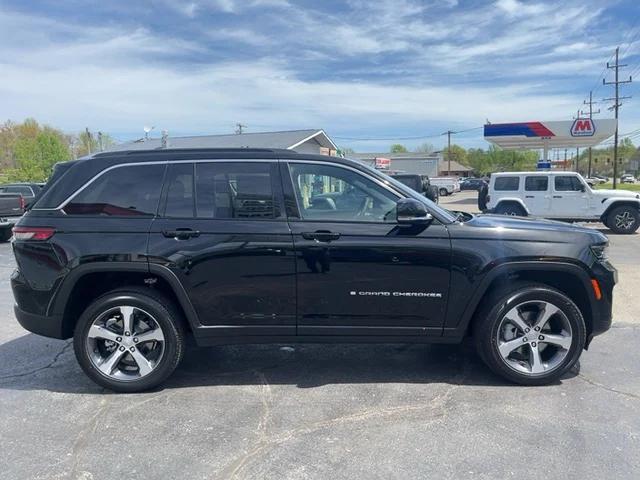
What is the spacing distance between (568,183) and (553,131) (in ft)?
44.1

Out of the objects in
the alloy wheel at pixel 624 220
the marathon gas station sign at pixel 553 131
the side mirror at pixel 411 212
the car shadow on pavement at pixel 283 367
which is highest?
the marathon gas station sign at pixel 553 131

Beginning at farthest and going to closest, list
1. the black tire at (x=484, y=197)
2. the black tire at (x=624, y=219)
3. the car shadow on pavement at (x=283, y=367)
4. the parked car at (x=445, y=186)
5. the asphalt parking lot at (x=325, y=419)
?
the parked car at (x=445, y=186)
the black tire at (x=484, y=197)
the black tire at (x=624, y=219)
the car shadow on pavement at (x=283, y=367)
the asphalt parking lot at (x=325, y=419)

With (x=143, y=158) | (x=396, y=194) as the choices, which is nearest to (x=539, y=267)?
(x=396, y=194)

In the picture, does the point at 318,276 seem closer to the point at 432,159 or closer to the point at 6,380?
the point at 6,380

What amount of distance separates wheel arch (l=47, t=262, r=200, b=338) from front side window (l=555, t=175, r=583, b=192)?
547 inches

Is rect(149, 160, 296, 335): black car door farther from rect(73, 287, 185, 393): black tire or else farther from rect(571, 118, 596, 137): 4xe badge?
rect(571, 118, 596, 137): 4xe badge

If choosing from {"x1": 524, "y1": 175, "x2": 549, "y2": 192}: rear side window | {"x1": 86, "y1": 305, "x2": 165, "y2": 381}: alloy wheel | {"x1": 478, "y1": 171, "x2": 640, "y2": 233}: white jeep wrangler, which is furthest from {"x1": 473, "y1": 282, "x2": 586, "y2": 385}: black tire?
{"x1": 524, "y1": 175, "x2": 549, "y2": 192}: rear side window

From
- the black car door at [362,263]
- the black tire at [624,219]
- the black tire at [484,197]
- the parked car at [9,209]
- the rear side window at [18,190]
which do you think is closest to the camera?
the black car door at [362,263]

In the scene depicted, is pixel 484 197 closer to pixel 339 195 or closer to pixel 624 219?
pixel 624 219

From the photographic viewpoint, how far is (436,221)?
3.70 meters

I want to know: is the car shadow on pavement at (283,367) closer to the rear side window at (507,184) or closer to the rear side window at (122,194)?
the rear side window at (122,194)

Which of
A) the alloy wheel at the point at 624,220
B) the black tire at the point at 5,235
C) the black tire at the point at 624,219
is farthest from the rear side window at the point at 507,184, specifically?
the black tire at the point at 5,235

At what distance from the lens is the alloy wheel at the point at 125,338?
372cm

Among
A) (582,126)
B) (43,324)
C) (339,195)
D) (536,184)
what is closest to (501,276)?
(339,195)
